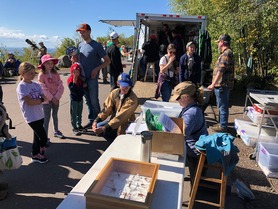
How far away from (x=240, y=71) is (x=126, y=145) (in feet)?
36.9

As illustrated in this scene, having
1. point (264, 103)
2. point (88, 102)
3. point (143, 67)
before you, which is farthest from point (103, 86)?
point (264, 103)

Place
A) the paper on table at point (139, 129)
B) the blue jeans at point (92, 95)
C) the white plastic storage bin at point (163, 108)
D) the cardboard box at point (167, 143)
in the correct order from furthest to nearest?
the blue jeans at point (92, 95) → the white plastic storage bin at point (163, 108) → the paper on table at point (139, 129) → the cardboard box at point (167, 143)

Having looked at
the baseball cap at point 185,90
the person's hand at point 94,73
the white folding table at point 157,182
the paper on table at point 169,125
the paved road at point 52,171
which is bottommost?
the paved road at point 52,171

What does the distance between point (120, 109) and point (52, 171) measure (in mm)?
1292

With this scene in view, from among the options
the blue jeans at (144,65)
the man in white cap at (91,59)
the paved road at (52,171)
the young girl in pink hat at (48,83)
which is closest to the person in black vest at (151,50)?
the blue jeans at (144,65)

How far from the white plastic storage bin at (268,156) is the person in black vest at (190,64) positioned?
182 centimetres

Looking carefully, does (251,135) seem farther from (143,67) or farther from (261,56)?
(261,56)

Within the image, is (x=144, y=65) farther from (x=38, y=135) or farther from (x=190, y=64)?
(x=38, y=135)

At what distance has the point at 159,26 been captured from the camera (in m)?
10.9

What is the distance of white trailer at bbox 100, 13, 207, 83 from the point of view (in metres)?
7.42

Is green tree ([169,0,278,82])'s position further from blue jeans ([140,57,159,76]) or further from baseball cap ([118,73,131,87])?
baseball cap ([118,73,131,87])

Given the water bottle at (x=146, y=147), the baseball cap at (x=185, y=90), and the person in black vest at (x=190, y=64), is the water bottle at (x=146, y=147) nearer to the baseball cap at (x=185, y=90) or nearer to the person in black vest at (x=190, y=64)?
the baseball cap at (x=185, y=90)

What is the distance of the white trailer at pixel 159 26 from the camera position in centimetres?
742

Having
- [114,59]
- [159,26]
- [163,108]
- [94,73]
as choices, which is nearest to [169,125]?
[163,108]
